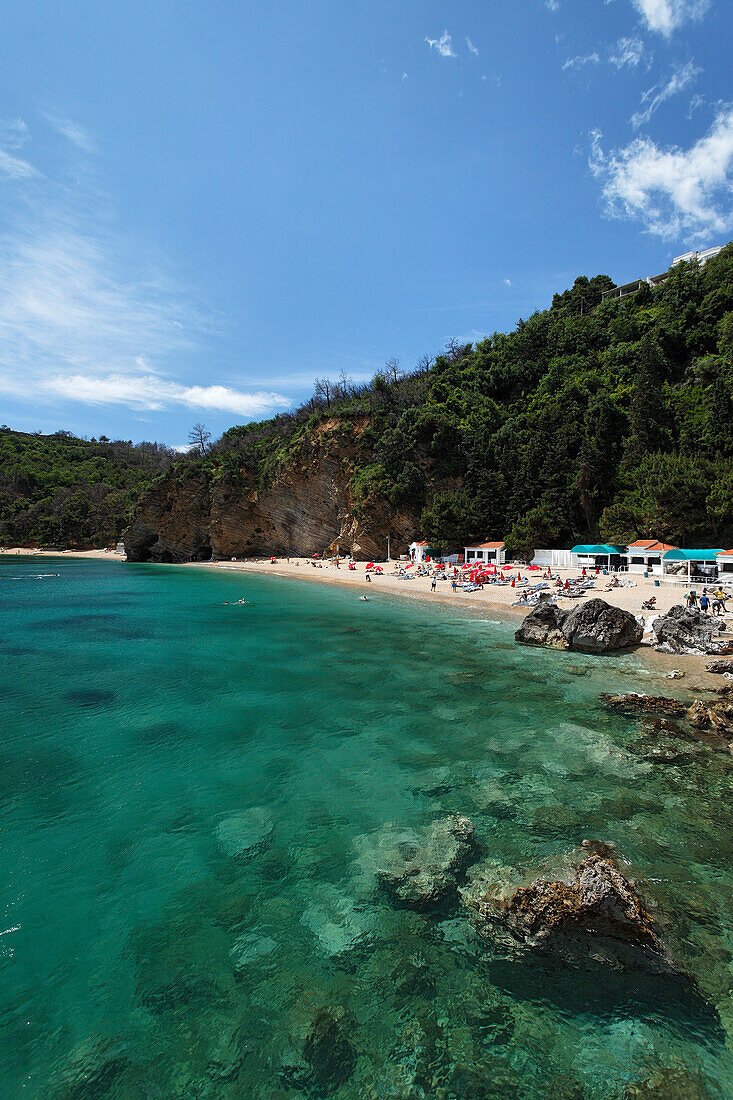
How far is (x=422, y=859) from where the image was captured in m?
6.11


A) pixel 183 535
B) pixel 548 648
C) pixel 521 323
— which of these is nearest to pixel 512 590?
pixel 548 648

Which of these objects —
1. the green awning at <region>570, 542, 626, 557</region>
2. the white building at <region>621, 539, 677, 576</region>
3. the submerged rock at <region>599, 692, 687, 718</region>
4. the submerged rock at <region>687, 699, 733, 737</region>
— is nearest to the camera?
the submerged rock at <region>687, 699, 733, 737</region>

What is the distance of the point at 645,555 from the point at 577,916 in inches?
1265

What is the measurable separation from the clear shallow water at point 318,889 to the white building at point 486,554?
28447 millimetres

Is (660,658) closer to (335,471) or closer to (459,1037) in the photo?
(459,1037)

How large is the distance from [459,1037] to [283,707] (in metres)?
8.50

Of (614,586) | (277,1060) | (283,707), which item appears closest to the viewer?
(277,1060)

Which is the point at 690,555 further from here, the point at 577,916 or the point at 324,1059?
the point at 324,1059

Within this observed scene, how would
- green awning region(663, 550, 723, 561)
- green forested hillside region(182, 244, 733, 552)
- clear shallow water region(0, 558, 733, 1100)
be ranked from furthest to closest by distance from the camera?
1. green forested hillside region(182, 244, 733, 552)
2. green awning region(663, 550, 723, 561)
3. clear shallow water region(0, 558, 733, 1100)

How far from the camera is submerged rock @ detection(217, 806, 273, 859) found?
21.3 feet

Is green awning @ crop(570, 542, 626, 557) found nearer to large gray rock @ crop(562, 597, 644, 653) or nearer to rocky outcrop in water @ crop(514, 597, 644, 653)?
rocky outcrop in water @ crop(514, 597, 644, 653)

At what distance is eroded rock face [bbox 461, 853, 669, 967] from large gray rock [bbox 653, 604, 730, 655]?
43.3 feet

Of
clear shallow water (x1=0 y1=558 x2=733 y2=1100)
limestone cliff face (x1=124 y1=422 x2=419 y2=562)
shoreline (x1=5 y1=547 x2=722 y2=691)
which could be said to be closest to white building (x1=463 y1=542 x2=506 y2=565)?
shoreline (x1=5 y1=547 x2=722 y2=691)

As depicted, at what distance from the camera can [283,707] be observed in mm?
11922
